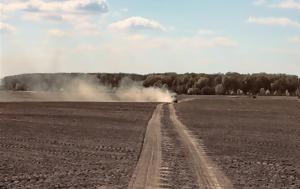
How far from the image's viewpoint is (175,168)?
15117 mm

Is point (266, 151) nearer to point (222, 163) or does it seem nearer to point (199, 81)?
point (222, 163)

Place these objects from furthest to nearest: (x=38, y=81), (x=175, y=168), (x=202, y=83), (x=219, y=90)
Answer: (x=202, y=83) → (x=219, y=90) → (x=38, y=81) → (x=175, y=168)

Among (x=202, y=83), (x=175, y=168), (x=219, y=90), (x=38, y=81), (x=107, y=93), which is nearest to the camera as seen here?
(x=175, y=168)

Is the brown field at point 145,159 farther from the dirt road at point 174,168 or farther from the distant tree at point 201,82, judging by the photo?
the distant tree at point 201,82

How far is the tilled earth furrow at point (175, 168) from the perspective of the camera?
41.8 ft

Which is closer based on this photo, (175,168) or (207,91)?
(175,168)

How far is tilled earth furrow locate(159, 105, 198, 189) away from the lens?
41.8ft

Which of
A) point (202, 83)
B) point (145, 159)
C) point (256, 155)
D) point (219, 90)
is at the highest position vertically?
point (202, 83)

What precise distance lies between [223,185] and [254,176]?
2195mm

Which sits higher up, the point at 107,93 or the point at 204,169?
A: the point at 204,169

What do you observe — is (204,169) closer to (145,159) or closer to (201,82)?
(145,159)

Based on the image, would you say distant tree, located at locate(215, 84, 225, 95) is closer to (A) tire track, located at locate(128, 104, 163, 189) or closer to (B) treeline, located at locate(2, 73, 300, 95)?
(B) treeline, located at locate(2, 73, 300, 95)

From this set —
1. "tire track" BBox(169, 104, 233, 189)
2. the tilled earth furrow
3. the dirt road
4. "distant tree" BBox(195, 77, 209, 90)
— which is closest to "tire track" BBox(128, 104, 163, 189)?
the dirt road

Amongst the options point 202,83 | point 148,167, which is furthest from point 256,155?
point 202,83
